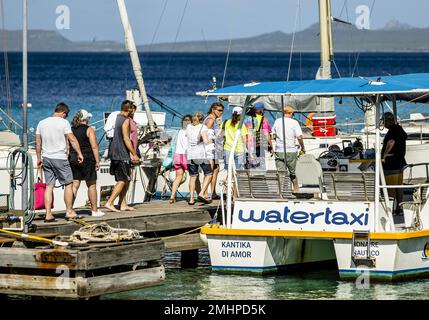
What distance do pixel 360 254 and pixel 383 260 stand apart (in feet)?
1.02

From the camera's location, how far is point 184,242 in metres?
18.1

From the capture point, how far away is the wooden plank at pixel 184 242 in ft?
58.8

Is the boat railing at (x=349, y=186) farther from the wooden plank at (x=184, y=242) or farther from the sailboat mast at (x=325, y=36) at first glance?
the sailboat mast at (x=325, y=36)

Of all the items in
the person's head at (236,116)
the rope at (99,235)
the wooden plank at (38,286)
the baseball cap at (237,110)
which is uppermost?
the baseball cap at (237,110)

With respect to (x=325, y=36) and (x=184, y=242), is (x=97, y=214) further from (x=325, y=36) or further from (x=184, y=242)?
(x=325, y=36)

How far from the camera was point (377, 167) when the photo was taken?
16453 millimetres

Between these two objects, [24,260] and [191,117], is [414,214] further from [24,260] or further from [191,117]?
[24,260]

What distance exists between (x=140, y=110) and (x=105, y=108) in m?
36.8

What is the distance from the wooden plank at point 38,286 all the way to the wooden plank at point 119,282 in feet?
0.38

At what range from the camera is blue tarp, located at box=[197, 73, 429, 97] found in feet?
53.8

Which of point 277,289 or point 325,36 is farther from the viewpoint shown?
point 325,36

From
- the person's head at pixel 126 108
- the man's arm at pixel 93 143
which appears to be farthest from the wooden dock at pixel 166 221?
the person's head at pixel 126 108

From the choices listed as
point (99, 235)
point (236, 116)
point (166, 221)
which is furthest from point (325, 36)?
point (99, 235)

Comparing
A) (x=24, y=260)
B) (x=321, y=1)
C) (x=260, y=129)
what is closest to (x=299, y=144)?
(x=260, y=129)
